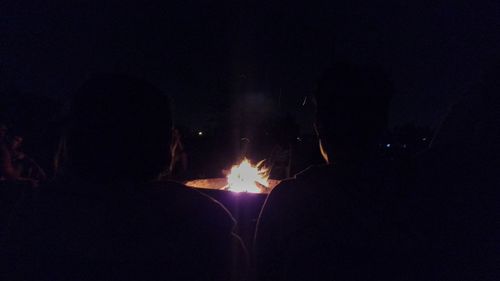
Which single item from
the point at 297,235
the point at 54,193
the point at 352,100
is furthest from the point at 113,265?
the point at 352,100

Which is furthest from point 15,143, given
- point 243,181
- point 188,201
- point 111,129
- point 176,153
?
point 188,201

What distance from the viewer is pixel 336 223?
1.26 m

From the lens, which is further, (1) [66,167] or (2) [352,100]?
(2) [352,100]

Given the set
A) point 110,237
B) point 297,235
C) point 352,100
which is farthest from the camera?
point 352,100

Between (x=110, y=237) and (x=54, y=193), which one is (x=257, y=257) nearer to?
(x=110, y=237)

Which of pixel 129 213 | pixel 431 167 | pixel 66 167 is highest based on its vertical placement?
pixel 431 167

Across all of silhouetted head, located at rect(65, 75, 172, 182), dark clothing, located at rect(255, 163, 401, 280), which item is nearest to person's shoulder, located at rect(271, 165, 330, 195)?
dark clothing, located at rect(255, 163, 401, 280)

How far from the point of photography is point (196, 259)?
130 cm

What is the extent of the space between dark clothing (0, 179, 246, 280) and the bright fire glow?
3.30 m

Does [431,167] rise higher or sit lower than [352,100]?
lower

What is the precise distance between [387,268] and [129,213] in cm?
123

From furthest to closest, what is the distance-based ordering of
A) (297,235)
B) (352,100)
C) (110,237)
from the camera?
(352,100), (297,235), (110,237)

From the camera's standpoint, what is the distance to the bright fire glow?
471 cm

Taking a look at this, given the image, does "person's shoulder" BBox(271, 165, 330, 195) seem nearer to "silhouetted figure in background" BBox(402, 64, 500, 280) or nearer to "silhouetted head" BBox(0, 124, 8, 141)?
"silhouetted figure in background" BBox(402, 64, 500, 280)
